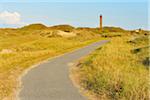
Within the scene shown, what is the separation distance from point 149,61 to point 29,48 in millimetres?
24091

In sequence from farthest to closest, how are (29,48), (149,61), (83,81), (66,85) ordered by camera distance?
(29,48), (149,61), (83,81), (66,85)

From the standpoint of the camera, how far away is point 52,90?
38.0 feet

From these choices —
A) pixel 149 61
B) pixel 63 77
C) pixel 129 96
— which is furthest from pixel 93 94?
pixel 149 61

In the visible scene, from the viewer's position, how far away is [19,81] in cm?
1361

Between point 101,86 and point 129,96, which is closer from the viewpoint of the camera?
point 129,96

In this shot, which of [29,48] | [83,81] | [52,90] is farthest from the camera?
[29,48]

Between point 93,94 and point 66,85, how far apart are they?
202cm

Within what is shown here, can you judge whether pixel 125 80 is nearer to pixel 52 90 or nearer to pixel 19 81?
pixel 52 90

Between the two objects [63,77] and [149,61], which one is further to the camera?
[149,61]

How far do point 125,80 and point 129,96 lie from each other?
5.45 ft

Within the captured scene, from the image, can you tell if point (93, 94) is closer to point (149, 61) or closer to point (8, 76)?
point (8, 76)

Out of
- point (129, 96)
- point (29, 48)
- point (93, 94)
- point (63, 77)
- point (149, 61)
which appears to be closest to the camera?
point (129, 96)

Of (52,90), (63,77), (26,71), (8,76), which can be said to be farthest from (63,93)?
(26,71)

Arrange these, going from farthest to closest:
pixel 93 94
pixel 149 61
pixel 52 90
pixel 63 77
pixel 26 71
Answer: pixel 149 61, pixel 26 71, pixel 63 77, pixel 52 90, pixel 93 94
